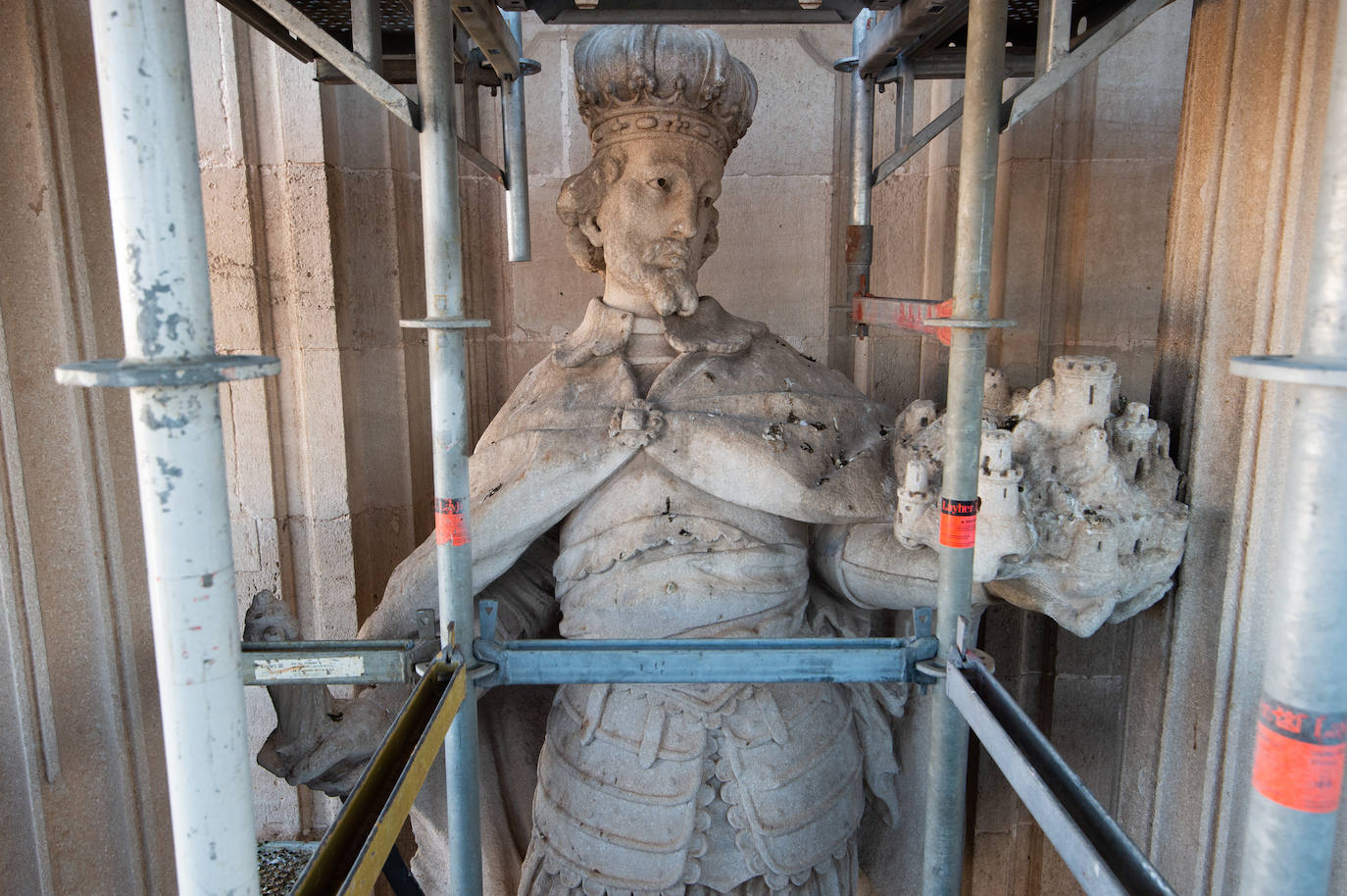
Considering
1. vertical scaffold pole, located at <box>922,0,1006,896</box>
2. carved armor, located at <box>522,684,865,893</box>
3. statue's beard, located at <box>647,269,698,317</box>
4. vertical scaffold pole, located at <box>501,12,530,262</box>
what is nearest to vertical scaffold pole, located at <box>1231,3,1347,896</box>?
vertical scaffold pole, located at <box>922,0,1006,896</box>

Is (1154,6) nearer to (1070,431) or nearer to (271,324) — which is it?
(1070,431)

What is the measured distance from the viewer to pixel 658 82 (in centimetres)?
289

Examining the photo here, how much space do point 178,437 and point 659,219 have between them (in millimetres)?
1871

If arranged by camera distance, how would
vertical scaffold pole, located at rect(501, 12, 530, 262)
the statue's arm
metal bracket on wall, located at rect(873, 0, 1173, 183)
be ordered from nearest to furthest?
1. metal bracket on wall, located at rect(873, 0, 1173, 183)
2. the statue's arm
3. vertical scaffold pole, located at rect(501, 12, 530, 262)

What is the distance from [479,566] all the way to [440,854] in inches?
43.7

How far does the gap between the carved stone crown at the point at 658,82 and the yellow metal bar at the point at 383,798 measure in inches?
68.6

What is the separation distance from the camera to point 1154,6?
2365 millimetres

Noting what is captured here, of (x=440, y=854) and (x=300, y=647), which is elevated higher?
(x=300, y=647)

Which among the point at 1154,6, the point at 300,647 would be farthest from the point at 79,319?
the point at 1154,6

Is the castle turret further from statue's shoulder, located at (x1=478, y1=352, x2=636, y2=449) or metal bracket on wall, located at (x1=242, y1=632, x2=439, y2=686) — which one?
metal bracket on wall, located at (x1=242, y1=632, x2=439, y2=686)

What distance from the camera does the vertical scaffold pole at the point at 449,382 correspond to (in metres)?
2.30

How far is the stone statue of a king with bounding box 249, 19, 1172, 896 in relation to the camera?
2.80m

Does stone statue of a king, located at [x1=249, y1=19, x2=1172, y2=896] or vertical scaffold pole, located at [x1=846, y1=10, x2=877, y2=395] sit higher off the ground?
vertical scaffold pole, located at [x1=846, y1=10, x2=877, y2=395]

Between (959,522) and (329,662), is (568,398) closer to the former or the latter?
(329,662)
